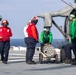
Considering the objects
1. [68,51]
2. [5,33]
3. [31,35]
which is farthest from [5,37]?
[68,51]

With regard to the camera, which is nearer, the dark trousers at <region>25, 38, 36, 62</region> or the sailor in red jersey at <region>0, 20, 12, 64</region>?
the dark trousers at <region>25, 38, 36, 62</region>

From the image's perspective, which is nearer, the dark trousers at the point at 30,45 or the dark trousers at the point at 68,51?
the dark trousers at the point at 30,45

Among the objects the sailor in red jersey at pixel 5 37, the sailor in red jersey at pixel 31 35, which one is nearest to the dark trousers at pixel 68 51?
the sailor in red jersey at pixel 31 35

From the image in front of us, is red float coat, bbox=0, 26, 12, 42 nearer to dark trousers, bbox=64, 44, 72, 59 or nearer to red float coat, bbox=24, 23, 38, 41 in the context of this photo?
red float coat, bbox=24, 23, 38, 41

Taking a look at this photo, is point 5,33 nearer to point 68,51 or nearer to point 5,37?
point 5,37

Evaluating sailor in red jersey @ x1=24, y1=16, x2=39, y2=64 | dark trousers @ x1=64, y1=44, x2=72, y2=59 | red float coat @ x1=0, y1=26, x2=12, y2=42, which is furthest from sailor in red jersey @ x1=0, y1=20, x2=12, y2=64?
dark trousers @ x1=64, y1=44, x2=72, y2=59

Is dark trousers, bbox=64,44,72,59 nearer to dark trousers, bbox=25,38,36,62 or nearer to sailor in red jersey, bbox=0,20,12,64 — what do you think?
dark trousers, bbox=25,38,36,62

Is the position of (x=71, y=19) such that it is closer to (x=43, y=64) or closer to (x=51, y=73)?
(x=43, y=64)

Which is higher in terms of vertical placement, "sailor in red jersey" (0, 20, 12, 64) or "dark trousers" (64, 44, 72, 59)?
"sailor in red jersey" (0, 20, 12, 64)

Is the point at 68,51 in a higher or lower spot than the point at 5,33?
lower

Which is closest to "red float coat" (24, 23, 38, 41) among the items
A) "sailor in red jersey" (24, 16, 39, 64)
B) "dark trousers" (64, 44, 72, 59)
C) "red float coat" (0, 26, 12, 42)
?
"sailor in red jersey" (24, 16, 39, 64)

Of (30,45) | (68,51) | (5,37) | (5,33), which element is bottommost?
(68,51)

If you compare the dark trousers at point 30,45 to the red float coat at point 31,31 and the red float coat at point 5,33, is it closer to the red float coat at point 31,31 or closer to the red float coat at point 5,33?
the red float coat at point 31,31

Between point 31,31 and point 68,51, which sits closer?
point 31,31
